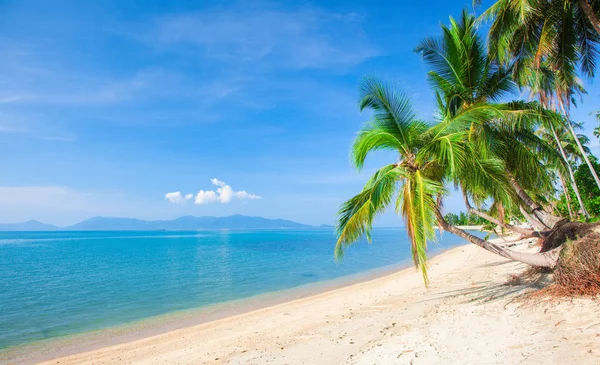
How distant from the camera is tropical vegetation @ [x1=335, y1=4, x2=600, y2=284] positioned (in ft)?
22.4

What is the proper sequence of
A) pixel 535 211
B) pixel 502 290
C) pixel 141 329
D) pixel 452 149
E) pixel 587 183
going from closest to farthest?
pixel 452 149 < pixel 502 290 < pixel 535 211 < pixel 141 329 < pixel 587 183

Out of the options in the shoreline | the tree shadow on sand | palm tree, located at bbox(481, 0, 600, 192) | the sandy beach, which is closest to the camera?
the sandy beach

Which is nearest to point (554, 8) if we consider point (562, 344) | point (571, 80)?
point (571, 80)

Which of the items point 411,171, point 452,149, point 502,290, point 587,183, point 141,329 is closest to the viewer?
point 452,149

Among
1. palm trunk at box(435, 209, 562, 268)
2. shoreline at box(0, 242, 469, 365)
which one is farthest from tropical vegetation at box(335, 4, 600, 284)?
shoreline at box(0, 242, 469, 365)

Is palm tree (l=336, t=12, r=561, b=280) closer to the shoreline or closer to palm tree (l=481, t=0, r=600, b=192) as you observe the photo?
palm tree (l=481, t=0, r=600, b=192)

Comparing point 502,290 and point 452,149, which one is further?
point 502,290

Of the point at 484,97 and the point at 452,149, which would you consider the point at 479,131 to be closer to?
the point at 484,97

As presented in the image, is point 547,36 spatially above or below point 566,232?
above

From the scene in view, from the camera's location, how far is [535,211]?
926 cm

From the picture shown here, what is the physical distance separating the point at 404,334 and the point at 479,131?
5453 mm

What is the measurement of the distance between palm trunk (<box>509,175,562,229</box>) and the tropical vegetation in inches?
1.2

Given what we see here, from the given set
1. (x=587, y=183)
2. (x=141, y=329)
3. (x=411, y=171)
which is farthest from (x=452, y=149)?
(x=587, y=183)

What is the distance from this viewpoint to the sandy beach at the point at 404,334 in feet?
16.0
